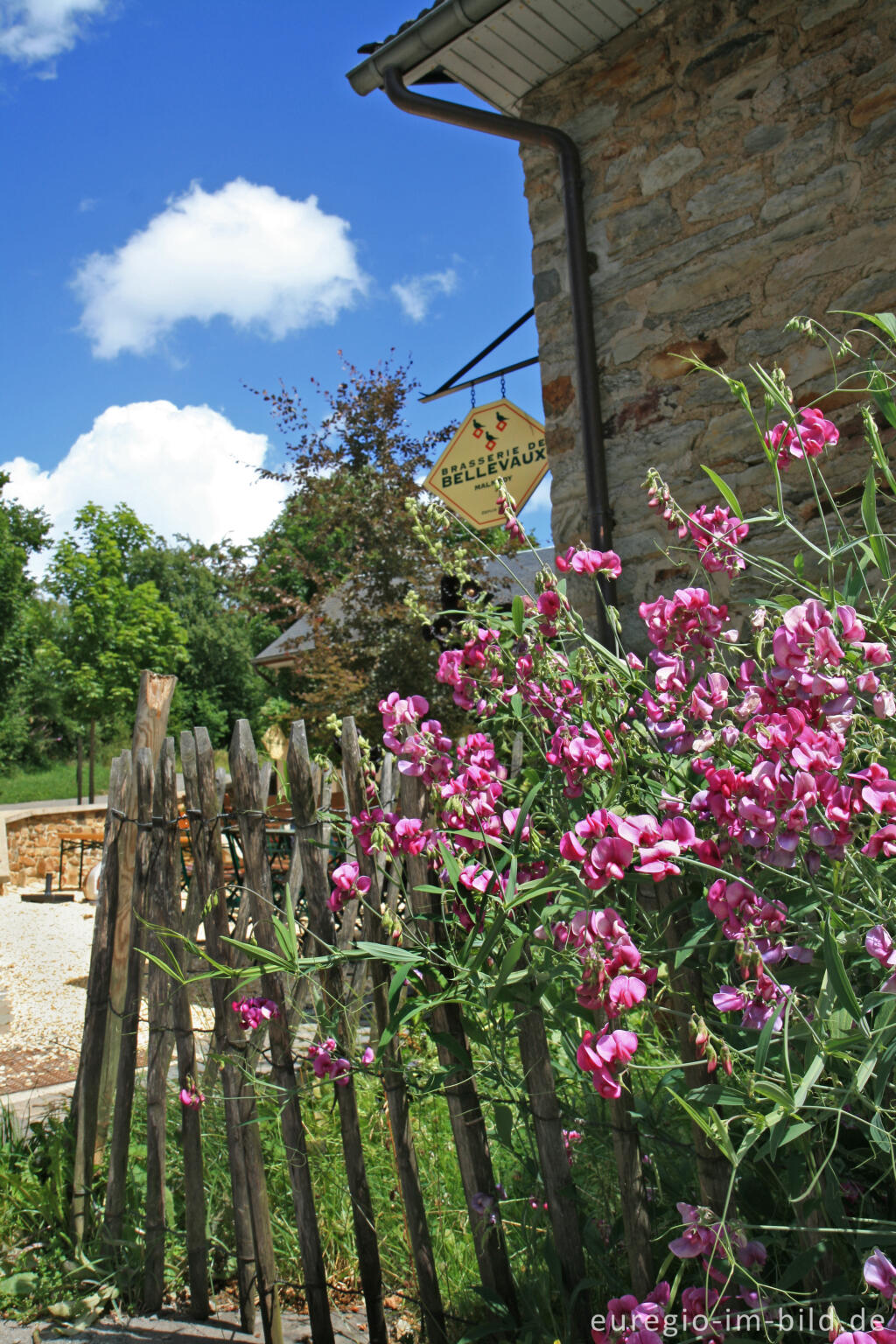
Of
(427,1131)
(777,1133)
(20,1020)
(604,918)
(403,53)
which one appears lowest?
(20,1020)

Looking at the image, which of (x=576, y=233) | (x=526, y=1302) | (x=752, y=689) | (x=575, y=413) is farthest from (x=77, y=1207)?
(x=576, y=233)

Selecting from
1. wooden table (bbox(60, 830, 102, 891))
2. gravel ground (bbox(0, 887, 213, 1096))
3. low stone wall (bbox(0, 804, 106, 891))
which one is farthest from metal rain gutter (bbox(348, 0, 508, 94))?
low stone wall (bbox(0, 804, 106, 891))

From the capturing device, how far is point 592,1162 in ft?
6.02

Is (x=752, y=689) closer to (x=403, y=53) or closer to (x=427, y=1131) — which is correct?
(x=427, y=1131)

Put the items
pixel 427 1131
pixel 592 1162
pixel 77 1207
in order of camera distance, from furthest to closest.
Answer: pixel 427 1131
pixel 77 1207
pixel 592 1162

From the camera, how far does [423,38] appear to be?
3.47 m

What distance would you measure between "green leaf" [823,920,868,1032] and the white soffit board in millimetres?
3562

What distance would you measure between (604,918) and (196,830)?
4.41 feet

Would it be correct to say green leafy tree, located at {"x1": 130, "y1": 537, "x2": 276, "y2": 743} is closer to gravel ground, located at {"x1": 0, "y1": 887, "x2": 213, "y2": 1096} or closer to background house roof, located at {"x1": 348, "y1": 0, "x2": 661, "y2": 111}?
gravel ground, located at {"x1": 0, "y1": 887, "x2": 213, "y2": 1096}

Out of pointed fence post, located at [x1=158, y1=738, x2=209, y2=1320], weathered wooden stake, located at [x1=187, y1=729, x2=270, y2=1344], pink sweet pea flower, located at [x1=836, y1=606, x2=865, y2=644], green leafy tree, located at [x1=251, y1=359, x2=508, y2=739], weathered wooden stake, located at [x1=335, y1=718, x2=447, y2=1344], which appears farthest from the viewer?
green leafy tree, located at [x1=251, y1=359, x2=508, y2=739]

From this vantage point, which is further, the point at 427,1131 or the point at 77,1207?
the point at 427,1131

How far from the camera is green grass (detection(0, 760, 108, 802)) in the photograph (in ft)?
98.2

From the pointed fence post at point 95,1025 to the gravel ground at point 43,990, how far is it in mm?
935

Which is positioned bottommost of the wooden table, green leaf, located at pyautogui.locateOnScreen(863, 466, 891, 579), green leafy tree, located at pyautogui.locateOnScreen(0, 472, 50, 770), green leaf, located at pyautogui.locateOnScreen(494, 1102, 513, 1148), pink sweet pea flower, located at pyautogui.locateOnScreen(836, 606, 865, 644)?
the wooden table
